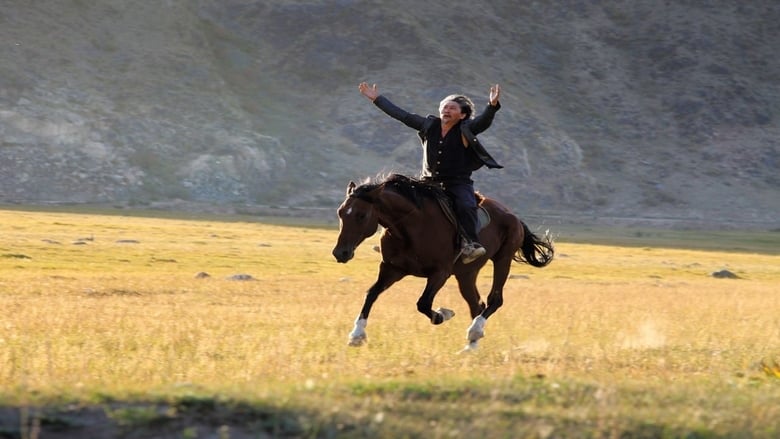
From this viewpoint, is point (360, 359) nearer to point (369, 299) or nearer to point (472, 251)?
point (369, 299)

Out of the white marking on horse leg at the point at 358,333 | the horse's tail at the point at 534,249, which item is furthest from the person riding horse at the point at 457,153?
the horse's tail at the point at 534,249

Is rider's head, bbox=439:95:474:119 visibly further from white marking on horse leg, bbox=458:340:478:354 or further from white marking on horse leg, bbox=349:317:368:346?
white marking on horse leg, bbox=349:317:368:346

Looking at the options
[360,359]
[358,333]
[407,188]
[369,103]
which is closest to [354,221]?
[407,188]

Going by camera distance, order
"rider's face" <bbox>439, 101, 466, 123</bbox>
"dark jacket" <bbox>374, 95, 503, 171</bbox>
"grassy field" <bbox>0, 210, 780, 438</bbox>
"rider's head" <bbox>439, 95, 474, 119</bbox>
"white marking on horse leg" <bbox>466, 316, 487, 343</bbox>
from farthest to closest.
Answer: "rider's head" <bbox>439, 95, 474, 119</bbox>
"rider's face" <bbox>439, 101, 466, 123</bbox>
"dark jacket" <bbox>374, 95, 503, 171</bbox>
"white marking on horse leg" <bbox>466, 316, 487, 343</bbox>
"grassy field" <bbox>0, 210, 780, 438</bbox>

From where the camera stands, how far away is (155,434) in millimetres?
8055

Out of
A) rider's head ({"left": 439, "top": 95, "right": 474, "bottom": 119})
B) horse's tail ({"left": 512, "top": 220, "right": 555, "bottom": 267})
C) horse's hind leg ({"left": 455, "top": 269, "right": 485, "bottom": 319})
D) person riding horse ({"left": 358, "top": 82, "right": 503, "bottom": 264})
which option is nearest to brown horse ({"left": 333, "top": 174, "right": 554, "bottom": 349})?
person riding horse ({"left": 358, "top": 82, "right": 503, "bottom": 264})

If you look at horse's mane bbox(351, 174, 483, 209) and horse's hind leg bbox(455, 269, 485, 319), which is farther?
horse's hind leg bbox(455, 269, 485, 319)

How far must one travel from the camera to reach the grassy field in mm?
8523

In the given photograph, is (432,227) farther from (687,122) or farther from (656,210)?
(687,122)

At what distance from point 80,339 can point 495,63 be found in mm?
121168

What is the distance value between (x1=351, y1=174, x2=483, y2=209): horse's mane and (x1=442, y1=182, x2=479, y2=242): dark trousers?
0.18 meters

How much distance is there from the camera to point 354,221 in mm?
14672

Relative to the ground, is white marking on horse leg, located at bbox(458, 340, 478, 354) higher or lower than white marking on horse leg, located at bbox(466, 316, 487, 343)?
lower

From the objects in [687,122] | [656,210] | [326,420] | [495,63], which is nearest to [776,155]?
[687,122]
